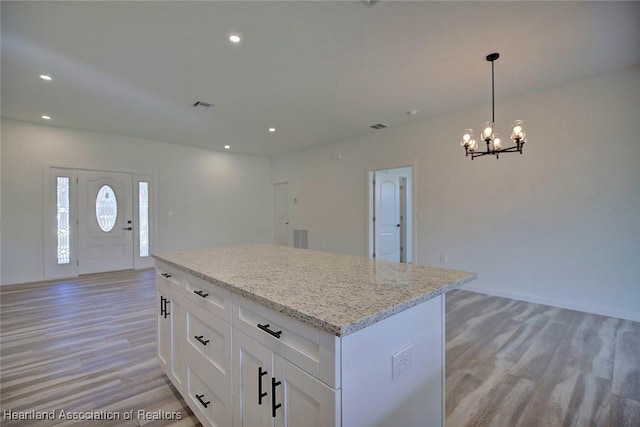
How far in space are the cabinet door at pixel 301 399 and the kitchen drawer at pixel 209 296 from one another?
411 millimetres

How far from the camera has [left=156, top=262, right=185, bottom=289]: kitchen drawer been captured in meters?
1.80

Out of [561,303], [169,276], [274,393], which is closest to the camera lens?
[274,393]

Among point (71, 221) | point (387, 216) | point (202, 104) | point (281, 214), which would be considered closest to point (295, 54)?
point (202, 104)

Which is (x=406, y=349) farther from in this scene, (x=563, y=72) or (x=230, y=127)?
(x=230, y=127)

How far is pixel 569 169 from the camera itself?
3.46 meters

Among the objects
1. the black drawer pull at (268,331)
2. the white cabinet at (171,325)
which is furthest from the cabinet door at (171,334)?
the black drawer pull at (268,331)

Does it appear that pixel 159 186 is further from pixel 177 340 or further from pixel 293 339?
pixel 293 339

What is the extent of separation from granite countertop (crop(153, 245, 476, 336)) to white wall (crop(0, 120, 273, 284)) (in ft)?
15.1

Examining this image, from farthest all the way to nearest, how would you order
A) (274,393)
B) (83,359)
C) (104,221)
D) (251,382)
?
(104,221) < (83,359) < (251,382) < (274,393)

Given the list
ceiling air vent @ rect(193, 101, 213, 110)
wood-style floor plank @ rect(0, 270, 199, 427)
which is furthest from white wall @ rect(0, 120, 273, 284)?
ceiling air vent @ rect(193, 101, 213, 110)

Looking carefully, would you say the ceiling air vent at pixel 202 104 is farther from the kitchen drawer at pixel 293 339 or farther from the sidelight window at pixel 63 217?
the kitchen drawer at pixel 293 339

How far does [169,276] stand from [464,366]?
2273mm

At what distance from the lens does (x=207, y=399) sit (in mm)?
1520

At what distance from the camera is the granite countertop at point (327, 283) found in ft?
3.04
